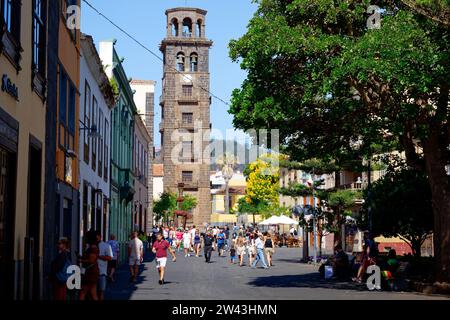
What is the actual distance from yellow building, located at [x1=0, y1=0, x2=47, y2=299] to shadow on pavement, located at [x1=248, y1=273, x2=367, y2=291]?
955 cm

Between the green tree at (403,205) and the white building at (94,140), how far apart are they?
33.9 feet

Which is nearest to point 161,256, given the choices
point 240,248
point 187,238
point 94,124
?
point 94,124

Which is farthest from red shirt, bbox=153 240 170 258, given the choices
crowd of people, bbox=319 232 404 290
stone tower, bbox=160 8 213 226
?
stone tower, bbox=160 8 213 226

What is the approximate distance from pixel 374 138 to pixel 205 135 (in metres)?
75.1

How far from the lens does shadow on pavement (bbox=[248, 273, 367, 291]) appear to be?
78.4 ft

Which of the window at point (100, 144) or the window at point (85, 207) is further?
the window at point (100, 144)

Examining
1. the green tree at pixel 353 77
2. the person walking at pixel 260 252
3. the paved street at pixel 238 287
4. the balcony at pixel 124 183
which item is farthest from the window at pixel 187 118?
the green tree at pixel 353 77

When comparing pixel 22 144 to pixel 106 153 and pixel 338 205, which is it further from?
pixel 338 205

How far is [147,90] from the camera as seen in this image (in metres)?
59.8

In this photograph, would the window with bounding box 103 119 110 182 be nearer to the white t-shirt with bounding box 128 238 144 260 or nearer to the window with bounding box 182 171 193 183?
the white t-shirt with bounding box 128 238 144 260

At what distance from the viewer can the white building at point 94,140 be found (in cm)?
2516

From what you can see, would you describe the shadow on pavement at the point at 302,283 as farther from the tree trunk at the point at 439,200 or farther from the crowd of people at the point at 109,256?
the crowd of people at the point at 109,256

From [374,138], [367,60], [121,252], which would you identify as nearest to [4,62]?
[367,60]
